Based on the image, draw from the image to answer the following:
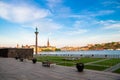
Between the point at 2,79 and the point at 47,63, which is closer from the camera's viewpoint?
the point at 2,79

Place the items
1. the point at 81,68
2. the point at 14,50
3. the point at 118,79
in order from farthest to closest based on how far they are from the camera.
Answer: the point at 14,50 < the point at 81,68 < the point at 118,79

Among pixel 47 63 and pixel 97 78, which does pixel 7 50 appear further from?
pixel 97 78

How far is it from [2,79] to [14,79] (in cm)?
101

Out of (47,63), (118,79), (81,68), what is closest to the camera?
(118,79)

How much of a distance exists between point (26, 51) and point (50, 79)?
35.8 metres

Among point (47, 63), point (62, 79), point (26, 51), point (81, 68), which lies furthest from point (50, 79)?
point (26, 51)

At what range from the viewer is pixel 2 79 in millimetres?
13031

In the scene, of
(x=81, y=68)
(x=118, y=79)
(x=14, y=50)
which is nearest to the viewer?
(x=118, y=79)

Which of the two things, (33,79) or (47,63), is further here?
(47,63)

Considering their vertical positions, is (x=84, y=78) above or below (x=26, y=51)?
below

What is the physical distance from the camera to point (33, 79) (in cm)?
1321

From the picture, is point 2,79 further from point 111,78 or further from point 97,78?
point 111,78

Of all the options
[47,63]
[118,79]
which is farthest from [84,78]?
[47,63]

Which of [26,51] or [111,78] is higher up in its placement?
[26,51]
